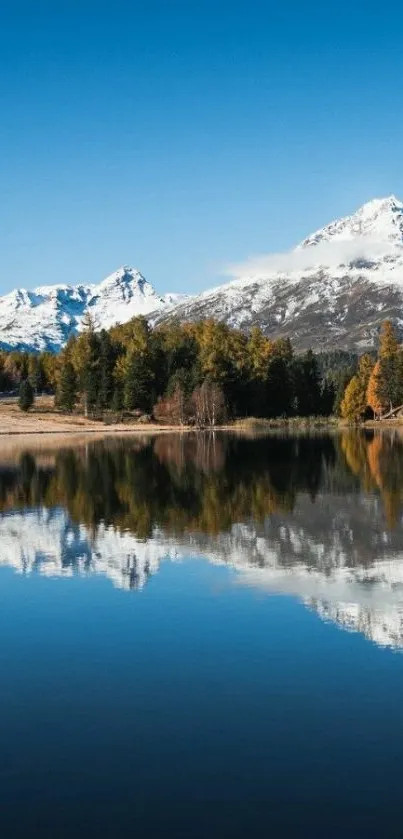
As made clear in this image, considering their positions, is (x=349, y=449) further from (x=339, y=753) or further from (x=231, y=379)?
(x=339, y=753)

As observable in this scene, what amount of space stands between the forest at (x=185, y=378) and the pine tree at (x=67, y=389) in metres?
0.17

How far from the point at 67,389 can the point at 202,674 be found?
12954 cm

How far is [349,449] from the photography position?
83.7 m

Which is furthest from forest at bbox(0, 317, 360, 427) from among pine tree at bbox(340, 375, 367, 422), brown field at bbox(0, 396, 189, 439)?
pine tree at bbox(340, 375, 367, 422)

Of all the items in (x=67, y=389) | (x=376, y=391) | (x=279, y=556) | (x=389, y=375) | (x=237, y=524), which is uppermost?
(x=389, y=375)

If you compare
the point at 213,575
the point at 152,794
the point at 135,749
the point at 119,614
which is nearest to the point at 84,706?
the point at 135,749

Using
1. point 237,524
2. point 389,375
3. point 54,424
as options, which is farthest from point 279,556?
point 389,375

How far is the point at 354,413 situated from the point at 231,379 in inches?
950

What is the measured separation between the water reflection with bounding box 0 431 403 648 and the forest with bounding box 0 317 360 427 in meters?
68.7

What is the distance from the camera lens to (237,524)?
35000mm

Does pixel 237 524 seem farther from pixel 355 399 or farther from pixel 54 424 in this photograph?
pixel 355 399

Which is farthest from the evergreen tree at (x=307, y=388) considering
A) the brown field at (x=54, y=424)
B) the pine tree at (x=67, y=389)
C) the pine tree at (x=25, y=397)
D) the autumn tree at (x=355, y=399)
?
the pine tree at (x=25, y=397)

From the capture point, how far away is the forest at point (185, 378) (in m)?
137

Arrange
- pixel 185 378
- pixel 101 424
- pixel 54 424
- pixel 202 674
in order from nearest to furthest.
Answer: pixel 202 674
pixel 54 424
pixel 185 378
pixel 101 424
